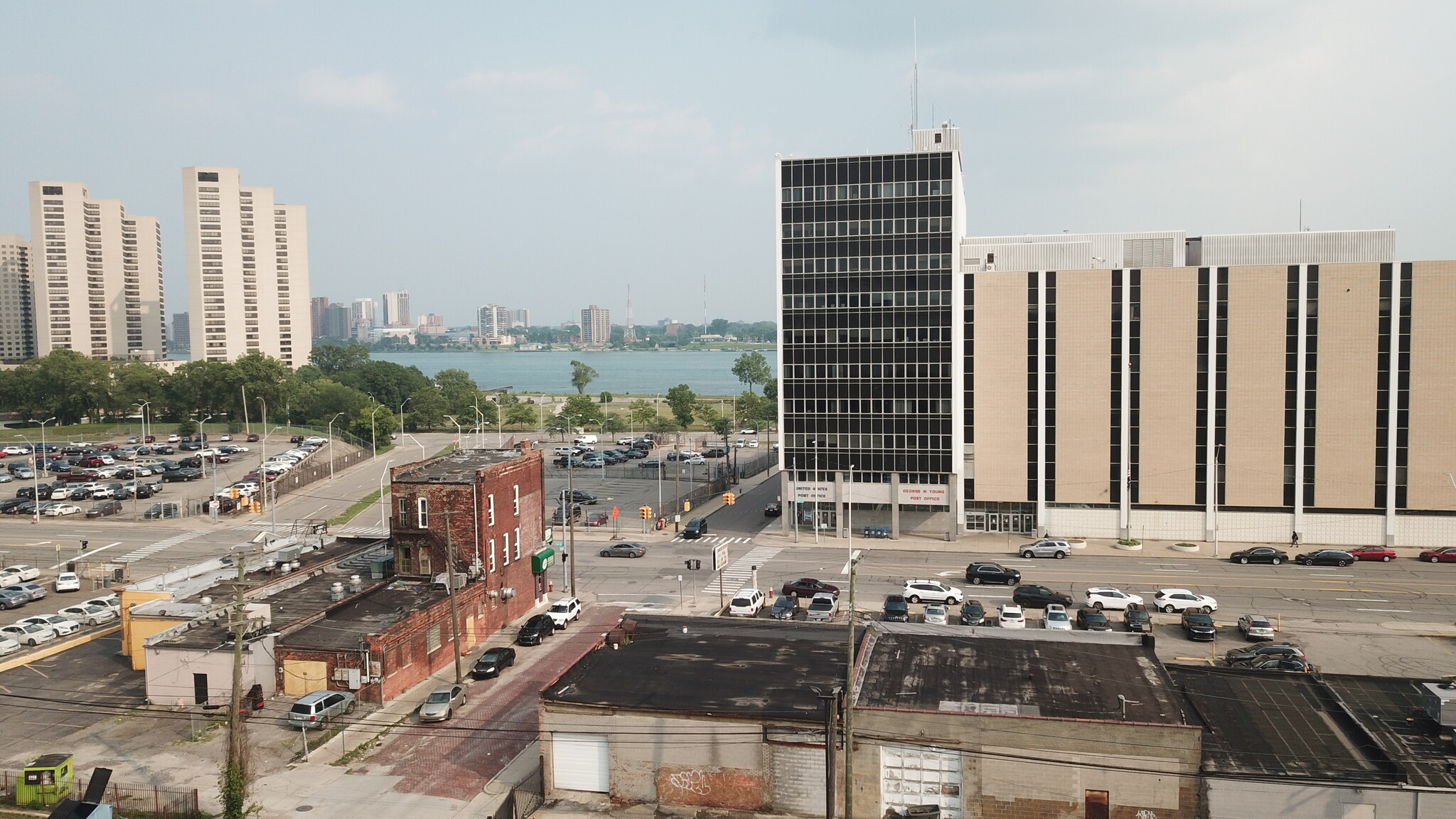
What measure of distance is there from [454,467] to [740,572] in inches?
699

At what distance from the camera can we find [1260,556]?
57.7 meters

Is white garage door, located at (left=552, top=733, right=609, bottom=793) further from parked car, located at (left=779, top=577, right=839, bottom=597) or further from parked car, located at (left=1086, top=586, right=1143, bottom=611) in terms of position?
parked car, located at (left=1086, top=586, right=1143, bottom=611)

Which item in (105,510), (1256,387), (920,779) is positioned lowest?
(920,779)

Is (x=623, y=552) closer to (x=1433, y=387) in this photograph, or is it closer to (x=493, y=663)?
(x=493, y=663)

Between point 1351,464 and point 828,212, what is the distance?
3573cm

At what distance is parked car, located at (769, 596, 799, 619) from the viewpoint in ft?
149

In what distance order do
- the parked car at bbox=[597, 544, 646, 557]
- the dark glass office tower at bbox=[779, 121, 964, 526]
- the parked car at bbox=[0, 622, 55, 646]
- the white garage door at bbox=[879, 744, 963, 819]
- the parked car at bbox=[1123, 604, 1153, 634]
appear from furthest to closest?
the dark glass office tower at bbox=[779, 121, 964, 526]
the parked car at bbox=[597, 544, 646, 557]
the parked car at bbox=[0, 622, 55, 646]
the parked car at bbox=[1123, 604, 1153, 634]
the white garage door at bbox=[879, 744, 963, 819]

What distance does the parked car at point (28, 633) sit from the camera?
44.0 meters

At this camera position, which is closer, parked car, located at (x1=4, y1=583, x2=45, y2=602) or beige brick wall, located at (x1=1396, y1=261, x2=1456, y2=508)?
parked car, located at (x1=4, y1=583, x2=45, y2=602)

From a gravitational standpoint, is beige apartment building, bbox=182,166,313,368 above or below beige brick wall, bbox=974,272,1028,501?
above

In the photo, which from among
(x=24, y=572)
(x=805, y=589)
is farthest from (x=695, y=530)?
(x=24, y=572)

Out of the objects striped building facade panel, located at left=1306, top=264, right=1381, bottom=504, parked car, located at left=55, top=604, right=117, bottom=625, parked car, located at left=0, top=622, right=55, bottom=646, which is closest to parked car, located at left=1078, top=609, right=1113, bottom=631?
striped building facade panel, located at left=1306, top=264, right=1381, bottom=504

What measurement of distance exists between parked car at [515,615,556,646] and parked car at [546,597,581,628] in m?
0.32

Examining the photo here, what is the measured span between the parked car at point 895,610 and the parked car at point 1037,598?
220 inches
